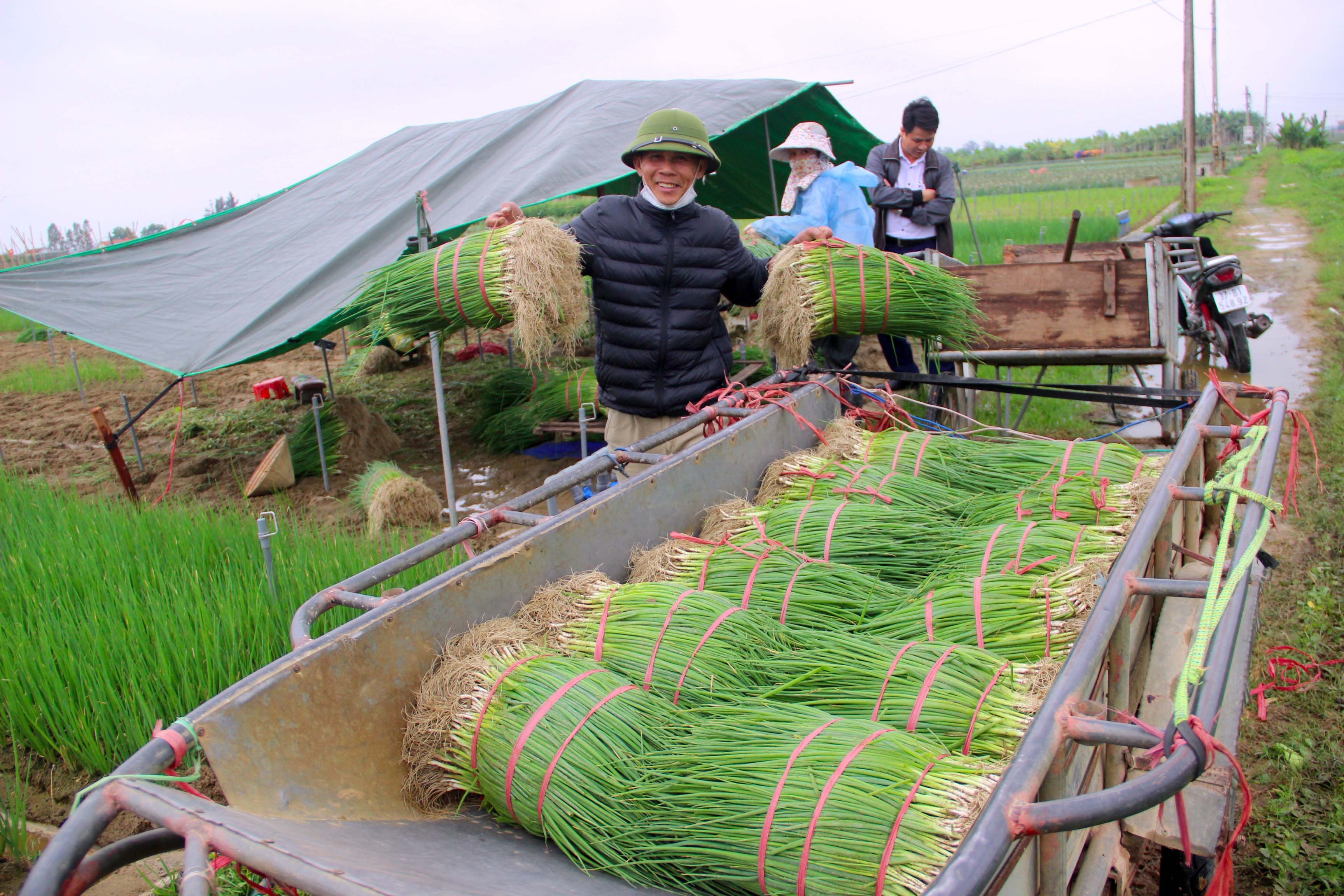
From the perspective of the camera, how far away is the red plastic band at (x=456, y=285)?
117 inches

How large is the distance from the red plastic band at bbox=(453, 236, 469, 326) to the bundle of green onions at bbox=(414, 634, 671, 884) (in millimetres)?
1613

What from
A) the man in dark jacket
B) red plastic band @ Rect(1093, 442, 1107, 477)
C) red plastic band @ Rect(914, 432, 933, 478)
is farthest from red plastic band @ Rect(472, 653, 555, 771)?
the man in dark jacket

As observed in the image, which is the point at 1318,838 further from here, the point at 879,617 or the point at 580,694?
the point at 580,694

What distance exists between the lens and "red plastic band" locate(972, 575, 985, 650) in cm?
181

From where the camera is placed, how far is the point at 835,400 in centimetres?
356

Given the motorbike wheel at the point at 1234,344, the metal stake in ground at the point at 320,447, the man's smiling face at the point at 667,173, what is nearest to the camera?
the man's smiling face at the point at 667,173

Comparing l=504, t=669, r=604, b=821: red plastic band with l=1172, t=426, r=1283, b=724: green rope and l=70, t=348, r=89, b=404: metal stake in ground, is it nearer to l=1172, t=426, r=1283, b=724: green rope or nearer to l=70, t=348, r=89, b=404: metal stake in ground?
l=1172, t=426, r=1283, b=724: green rope

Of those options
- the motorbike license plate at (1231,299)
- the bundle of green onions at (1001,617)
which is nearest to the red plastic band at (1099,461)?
the bundle of green onions at (1001,617)

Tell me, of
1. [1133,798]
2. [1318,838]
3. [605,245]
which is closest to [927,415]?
[605,245]

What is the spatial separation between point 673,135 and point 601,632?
6.33 feet

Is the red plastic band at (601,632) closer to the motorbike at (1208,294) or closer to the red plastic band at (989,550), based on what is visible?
the red plastic band at (989,550)

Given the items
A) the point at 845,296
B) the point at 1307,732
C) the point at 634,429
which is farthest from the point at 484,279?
the point at 1307,732

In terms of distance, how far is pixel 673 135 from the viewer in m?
3.01

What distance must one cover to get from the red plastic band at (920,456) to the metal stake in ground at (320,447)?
15.1 feet
